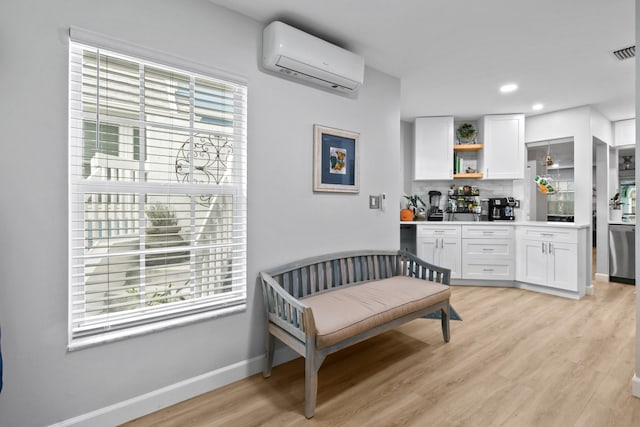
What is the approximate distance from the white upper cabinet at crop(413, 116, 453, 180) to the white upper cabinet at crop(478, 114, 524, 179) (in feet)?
1.71

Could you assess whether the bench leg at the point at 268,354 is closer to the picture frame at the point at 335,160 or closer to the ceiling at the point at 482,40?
the picture frame at the point at 335,160

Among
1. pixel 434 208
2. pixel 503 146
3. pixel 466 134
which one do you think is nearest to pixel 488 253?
pixel 434 208

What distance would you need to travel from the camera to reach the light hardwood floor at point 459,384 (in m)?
1.79

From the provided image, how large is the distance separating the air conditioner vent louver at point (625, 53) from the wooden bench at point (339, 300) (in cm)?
239

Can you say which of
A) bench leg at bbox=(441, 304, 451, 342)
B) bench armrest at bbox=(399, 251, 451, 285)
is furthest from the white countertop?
bench leg at bbox=(441, 304, 451, 342)

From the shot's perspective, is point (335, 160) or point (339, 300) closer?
point (339, 300)

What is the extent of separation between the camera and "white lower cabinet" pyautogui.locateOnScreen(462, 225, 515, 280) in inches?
173

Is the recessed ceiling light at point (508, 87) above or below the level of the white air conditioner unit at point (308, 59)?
above

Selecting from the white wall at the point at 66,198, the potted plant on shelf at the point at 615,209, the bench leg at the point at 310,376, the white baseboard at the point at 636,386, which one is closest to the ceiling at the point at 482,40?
the white wall at the point at 66,198

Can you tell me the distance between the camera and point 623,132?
4.96 metres

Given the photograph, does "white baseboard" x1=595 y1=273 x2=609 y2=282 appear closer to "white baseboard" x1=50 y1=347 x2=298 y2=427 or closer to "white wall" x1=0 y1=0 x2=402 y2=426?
"white wall" x1=0 y1=0 x2=402 y2=426

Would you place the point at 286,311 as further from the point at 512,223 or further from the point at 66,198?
the point at 512,223

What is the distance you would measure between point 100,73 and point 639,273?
327cm

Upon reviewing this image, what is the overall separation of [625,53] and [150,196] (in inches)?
154
